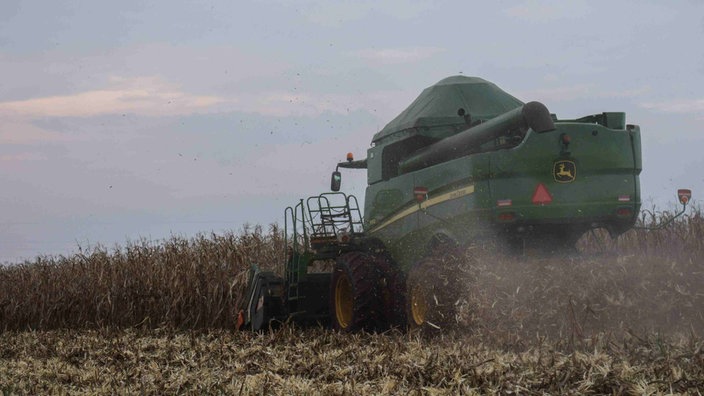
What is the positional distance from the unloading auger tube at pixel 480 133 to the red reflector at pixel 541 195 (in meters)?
0.58

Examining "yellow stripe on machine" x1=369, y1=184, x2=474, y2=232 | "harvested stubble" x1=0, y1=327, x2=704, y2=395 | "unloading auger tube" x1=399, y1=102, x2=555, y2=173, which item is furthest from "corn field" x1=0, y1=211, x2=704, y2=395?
"unloading auger tube" x1=399, y1=102, x2=555, y2=173

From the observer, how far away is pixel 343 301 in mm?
11047

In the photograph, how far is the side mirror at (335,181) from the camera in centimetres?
1242

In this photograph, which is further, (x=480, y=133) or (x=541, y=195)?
(x=480, y=133)

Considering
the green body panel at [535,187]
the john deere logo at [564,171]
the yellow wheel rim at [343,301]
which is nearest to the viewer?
the green body panel at [535,187]

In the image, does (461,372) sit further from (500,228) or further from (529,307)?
(500,228)

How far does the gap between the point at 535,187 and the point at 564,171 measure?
0.37 m

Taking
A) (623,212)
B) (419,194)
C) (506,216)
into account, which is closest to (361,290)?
(419,194)

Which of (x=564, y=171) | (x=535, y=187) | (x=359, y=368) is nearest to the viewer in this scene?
(x=359, y=368)

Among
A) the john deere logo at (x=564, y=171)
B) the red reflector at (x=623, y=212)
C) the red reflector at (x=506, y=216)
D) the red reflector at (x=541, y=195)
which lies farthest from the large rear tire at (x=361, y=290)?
the red reflector at (x=623, y=212)

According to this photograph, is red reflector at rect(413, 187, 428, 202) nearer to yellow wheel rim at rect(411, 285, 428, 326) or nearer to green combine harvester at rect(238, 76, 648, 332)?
green combine harvester at rect(238, 76, 648, 332)

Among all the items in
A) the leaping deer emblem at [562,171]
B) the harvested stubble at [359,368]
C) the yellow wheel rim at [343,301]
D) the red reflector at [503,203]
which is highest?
the leaping deer emblem at [562,171]

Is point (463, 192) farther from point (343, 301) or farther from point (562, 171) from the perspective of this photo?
point (343, 301)

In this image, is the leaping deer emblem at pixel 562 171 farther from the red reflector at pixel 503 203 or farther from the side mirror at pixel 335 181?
the side mirror at pixel 335 181
